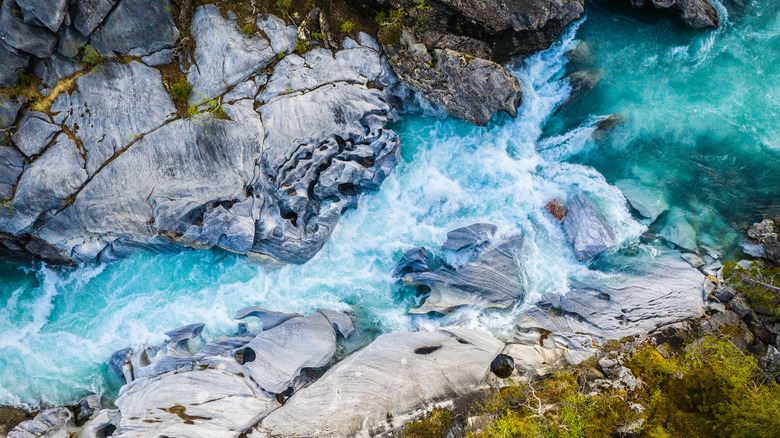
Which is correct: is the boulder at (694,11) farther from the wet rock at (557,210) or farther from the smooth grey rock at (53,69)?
the smooth grey rock at (53,69)

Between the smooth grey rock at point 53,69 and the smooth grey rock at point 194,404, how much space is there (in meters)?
12.1

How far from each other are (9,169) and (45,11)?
20.3ft

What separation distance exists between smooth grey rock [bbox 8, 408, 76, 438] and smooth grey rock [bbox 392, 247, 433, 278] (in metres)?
14.3

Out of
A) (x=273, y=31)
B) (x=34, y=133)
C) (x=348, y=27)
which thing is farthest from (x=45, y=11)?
(x=348, y=27)

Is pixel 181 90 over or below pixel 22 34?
below

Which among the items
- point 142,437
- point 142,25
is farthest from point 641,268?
point 142,25

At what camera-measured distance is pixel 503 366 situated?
16.1 metres

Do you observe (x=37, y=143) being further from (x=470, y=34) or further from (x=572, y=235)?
(x=572, y=235)

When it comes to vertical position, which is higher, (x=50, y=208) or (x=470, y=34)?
(x=470, y=34)

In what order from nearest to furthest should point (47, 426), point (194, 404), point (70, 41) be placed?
1. point (194, 404)
2. point (70, 41)
3. point (47, 426)

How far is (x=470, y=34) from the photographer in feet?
55.0

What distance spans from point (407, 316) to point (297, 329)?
4.46 meters

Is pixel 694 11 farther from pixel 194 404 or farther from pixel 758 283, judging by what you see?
pixel 194 404

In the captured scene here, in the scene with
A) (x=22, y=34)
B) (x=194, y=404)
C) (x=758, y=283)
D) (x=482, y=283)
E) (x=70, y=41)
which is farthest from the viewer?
(x=482, y=283)
